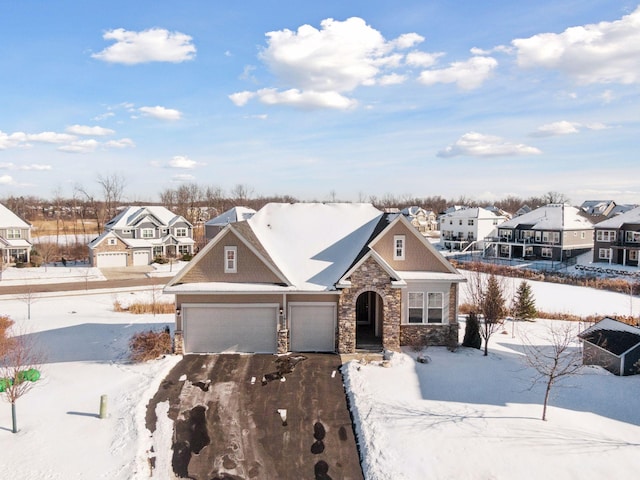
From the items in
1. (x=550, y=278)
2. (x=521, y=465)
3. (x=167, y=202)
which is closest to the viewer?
(x=521, y=465)

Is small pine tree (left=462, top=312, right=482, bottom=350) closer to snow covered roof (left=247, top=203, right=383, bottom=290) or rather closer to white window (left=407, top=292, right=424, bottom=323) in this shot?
white window (left=407, top=292, right=424, bottom=323)

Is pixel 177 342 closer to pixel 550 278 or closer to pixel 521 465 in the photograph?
pixel 521 465

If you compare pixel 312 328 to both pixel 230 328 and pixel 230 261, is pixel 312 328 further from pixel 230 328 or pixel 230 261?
pixel 230 261

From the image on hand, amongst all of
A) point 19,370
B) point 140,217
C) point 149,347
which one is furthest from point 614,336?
point 140,217

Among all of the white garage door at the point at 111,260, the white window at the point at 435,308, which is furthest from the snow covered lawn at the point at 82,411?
the white garage door at the point at 111,260

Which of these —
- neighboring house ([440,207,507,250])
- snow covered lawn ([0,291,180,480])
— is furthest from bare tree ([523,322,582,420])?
neighboring house ([440,207,507,250])

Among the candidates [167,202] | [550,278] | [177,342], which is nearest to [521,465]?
[177,342]
